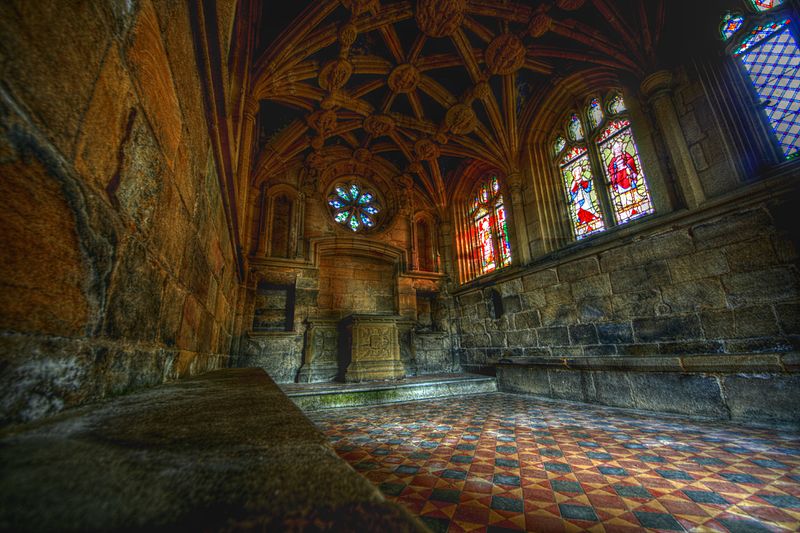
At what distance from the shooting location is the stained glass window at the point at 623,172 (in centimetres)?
475

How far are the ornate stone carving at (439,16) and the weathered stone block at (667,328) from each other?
5.83 meters

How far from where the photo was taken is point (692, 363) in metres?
3.29

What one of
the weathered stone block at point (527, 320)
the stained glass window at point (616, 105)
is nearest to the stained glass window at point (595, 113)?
the stained glass window at point (616, 105)

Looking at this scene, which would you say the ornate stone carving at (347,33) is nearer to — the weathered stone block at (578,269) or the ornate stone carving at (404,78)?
the ornate stone carving at (404,78)

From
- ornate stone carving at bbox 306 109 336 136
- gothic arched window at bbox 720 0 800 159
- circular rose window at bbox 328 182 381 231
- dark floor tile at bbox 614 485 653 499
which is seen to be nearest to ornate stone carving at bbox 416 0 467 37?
ornate stone carving at bbox 306 109 336 136

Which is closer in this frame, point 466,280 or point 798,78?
point 798,78

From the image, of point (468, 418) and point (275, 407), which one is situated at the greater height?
point (275, 407)

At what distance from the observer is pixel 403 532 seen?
27cm

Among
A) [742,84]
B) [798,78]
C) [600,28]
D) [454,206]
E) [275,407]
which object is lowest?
[275,407]

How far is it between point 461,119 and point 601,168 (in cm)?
326

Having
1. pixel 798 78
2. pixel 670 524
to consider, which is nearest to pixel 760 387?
pixel 670 524

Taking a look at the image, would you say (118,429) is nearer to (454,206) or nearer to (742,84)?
(742,84)

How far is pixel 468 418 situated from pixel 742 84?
217 inches

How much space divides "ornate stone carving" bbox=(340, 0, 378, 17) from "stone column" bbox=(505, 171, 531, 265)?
426 centimetres
